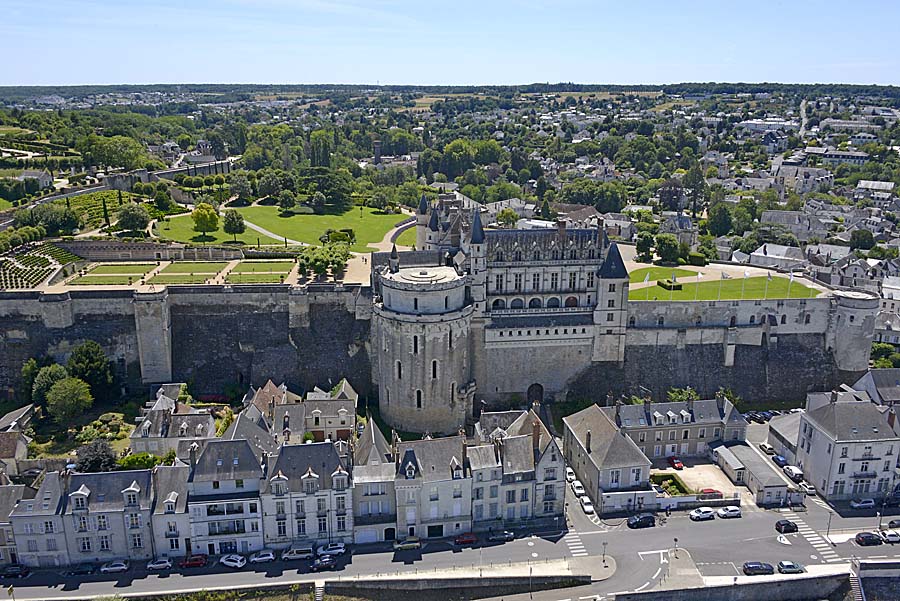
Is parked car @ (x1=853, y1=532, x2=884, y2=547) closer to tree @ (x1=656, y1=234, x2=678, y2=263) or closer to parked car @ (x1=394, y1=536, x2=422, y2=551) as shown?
parked car @ (x1=394, y1=536, x2=422, y2=551)

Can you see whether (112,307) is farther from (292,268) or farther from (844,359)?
(844,359)

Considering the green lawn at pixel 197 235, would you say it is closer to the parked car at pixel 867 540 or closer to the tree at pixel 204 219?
the tree at pixel 204 219

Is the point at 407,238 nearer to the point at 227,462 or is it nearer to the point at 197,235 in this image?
the point at 197,235

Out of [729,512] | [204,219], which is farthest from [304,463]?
[204,219]

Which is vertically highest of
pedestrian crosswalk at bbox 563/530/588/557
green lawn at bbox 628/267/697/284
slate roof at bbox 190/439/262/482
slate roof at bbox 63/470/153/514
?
green lawn at bbox 628/267/697/284

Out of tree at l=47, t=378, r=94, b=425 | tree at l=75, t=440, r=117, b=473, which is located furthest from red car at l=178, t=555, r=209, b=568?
tree at l=47, t=378, r=94, b=425

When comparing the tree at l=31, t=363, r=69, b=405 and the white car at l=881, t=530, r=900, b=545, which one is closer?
the white car at l=881, t=530, r=900, b=545

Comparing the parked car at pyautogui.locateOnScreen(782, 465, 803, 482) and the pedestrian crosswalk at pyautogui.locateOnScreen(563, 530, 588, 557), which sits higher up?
the parked car at pyautogui.locateOnScreen(782, 465, 803, 482)

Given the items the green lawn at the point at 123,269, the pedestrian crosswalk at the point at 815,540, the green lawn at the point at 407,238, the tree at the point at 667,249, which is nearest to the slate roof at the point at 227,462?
the pedestrian crosswalk at the point at 815,540
